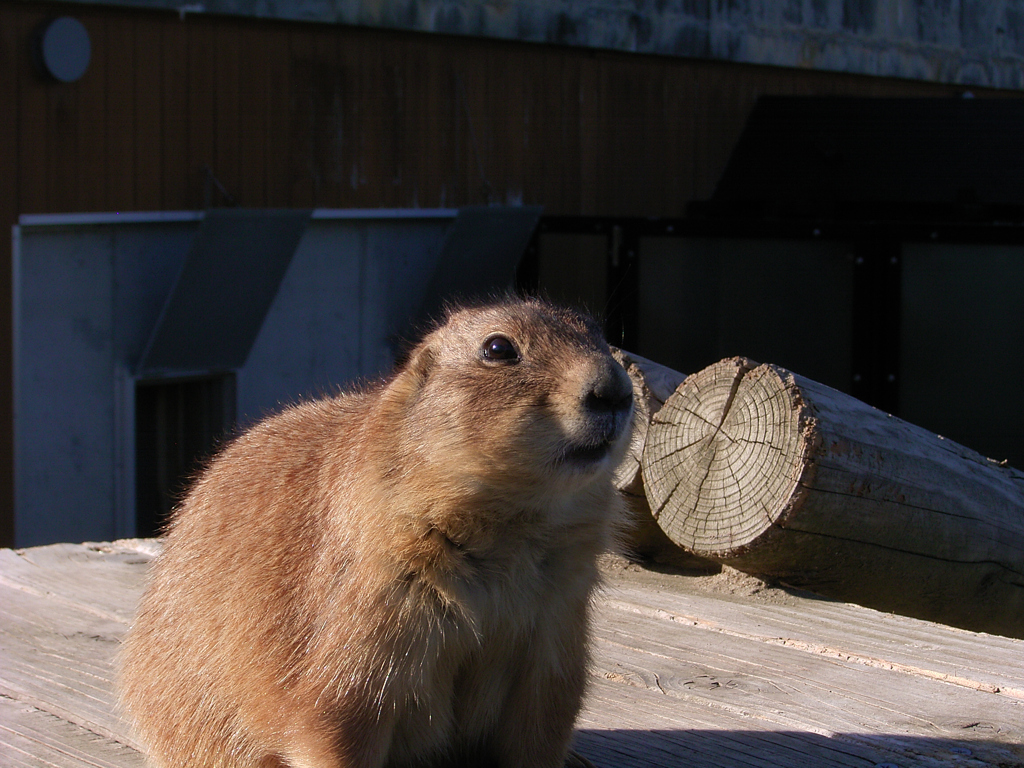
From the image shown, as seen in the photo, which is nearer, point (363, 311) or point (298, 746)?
point (298, 746)

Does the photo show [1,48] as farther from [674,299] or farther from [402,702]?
[402,702]

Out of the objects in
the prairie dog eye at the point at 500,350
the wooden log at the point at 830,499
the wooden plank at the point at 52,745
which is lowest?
the wooden plank at the point at 52,745

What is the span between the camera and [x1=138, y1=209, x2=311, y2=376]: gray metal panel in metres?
7.31

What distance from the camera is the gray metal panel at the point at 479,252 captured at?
9.09 m

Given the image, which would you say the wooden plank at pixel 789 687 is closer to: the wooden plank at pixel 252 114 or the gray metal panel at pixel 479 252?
the wooden plank at pixel 252 114

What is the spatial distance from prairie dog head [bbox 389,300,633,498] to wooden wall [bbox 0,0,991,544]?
5.23 metres

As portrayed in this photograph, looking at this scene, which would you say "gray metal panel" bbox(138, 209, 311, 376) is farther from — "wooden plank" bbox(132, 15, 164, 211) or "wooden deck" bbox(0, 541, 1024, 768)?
"wooden deck" bbox(0, 541, 1024, 768)

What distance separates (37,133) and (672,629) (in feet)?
16.9

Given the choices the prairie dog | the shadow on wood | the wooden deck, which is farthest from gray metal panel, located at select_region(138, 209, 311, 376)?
A: the shadow on wood

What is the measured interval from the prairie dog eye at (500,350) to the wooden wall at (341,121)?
5278 millimetres

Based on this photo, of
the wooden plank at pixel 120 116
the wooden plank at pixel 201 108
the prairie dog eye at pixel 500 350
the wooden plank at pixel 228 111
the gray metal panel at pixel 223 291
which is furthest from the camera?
the wooden plank at pixel 228 111

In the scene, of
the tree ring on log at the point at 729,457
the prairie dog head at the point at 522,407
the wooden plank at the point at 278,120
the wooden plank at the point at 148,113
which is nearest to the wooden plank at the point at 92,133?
the wooden plank at the point at 148,113

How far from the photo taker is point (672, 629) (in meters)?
3.01

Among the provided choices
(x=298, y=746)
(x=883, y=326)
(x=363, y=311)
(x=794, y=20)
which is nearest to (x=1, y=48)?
(x=363, y=311)
